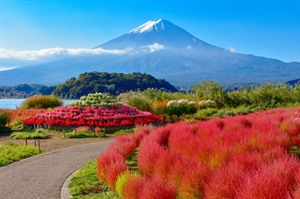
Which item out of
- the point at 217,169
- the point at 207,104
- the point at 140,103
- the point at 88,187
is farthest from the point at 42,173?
the point at 207,104

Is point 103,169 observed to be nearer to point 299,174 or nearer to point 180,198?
point 180,198

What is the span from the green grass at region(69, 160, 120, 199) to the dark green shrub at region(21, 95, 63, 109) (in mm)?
22841

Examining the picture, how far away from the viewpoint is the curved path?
8.34 meters

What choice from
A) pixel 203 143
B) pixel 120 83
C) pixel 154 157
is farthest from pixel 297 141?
pixel 120 83

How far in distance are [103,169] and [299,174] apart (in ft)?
14.0

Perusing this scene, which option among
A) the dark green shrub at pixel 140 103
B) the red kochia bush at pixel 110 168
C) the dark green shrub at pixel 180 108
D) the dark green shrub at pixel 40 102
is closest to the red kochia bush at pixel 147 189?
the red kochia bush at pixel 110 168

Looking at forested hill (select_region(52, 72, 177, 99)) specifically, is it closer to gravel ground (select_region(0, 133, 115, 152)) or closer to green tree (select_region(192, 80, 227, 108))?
green tree (select_region(192, 80, 227, 108))

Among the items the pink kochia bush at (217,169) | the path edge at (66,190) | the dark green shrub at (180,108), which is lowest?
the path edge at (66,190)

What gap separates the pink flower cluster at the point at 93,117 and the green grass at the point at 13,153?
694cm

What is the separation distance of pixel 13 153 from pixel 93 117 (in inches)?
366

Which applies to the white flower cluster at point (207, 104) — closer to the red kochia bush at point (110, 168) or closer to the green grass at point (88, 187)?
the green grass at point (88, 187)

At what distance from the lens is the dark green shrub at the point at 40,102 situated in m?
31.9

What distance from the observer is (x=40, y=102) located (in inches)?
1278

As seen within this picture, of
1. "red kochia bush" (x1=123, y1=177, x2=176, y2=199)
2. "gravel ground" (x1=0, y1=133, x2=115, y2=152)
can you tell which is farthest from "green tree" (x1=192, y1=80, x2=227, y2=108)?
"red kochia bush" (x1=123, y1=177, x2=176, y2=199)
